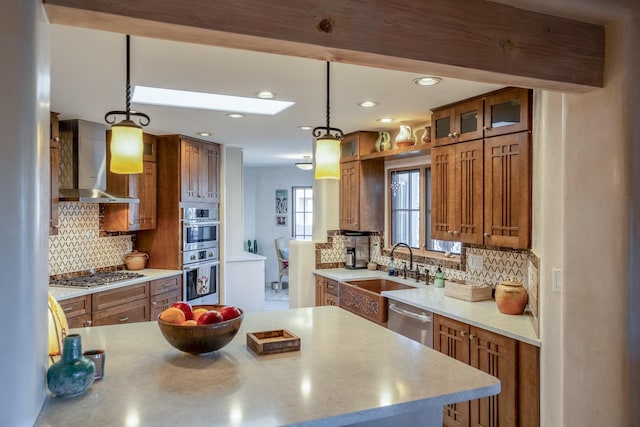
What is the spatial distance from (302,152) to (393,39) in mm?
5220

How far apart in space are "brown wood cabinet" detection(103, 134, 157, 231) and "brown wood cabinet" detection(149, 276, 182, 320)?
2.14ft

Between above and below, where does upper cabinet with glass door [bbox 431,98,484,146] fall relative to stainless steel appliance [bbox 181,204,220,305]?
above

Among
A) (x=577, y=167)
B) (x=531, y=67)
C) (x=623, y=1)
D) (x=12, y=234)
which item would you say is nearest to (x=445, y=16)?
(x=531, y=67)

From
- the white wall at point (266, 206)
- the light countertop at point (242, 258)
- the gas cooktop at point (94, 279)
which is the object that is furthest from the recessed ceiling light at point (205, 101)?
the white wall at point (266, 206)

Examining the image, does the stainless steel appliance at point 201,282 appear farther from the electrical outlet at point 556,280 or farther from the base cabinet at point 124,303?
the electrical outlet at point 556,280

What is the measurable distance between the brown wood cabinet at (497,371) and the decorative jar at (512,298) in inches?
11.5

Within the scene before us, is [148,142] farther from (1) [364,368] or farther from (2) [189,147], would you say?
(1) [364,368]

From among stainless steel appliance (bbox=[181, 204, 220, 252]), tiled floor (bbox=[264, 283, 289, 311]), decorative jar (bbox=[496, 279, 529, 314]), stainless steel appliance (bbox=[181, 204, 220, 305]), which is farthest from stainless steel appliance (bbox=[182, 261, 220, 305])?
decorative jar (bbox=[496, 279, 529, 314])

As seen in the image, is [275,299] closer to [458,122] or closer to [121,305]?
[121,305]

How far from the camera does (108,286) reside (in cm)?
403

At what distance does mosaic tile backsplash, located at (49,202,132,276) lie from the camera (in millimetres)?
4289

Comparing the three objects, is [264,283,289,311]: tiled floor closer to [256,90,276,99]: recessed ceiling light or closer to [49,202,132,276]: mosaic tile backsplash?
[49,202,132,276]: mosaic tile backsplash

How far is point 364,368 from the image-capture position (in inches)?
69.5

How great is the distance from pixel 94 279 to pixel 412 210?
3143 mm
